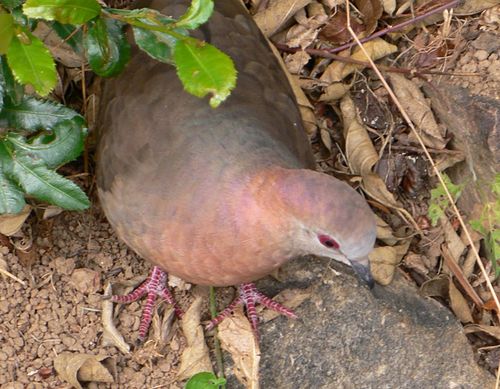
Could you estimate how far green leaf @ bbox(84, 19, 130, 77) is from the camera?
309 cm

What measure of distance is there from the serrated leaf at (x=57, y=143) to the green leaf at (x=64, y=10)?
639 mm

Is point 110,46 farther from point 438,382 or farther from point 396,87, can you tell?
point 438,382

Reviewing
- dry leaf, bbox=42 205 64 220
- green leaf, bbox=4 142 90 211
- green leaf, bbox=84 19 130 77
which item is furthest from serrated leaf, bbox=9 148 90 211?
dry leaf, bbox=42 205 64 220

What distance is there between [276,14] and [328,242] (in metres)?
1.60

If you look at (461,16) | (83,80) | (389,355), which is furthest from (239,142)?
(461,16)

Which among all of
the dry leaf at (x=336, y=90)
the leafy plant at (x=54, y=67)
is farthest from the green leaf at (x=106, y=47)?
the dry leaf at (x=336, y=90)

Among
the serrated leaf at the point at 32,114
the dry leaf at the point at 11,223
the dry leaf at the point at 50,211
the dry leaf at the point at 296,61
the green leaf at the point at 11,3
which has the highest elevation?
the green leaf at the point at 11,3

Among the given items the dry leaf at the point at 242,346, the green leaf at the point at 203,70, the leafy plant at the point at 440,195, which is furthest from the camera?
the leafy plant at the point at 440,195

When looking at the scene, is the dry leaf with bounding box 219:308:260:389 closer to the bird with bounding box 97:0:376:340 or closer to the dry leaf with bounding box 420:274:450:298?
the bird with bounding box 97:0:376:340

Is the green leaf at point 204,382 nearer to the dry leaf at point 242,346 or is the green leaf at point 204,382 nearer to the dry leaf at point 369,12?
the dry leaf at point 242,346

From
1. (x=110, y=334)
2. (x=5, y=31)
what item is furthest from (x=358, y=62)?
(x=5, y=31)

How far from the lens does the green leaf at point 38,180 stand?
330 centimetres

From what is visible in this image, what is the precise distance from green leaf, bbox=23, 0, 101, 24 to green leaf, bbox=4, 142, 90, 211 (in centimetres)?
67

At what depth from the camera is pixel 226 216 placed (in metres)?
3.32
